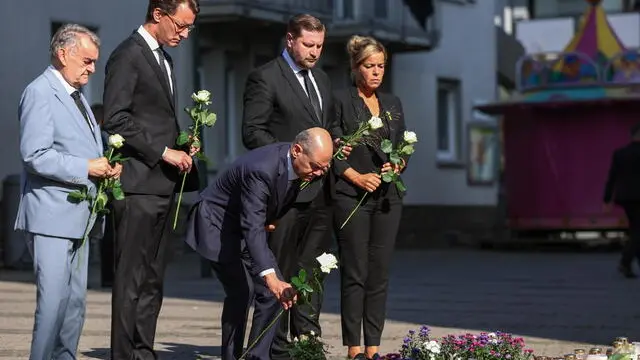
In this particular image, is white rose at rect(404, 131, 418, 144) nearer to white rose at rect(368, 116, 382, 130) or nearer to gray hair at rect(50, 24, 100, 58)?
white rose at rect(368, 116, 382, 130)

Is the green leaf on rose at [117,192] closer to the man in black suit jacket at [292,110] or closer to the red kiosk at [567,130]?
the man in black suit jacket at [292,110]

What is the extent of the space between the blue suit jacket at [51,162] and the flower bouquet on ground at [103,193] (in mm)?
31

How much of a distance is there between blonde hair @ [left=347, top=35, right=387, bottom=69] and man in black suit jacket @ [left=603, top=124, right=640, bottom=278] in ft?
33.8

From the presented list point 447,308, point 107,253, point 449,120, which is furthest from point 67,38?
point 449,120

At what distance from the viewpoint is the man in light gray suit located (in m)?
7.49

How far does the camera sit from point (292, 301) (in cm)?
775

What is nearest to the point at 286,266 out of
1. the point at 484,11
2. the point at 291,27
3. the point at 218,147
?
the point at 291,27

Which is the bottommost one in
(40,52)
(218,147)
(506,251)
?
(506,251)

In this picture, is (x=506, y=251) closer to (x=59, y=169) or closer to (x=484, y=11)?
(x=484, y=11)

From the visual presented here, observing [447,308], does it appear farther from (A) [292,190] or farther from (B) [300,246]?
(A) [292,190]

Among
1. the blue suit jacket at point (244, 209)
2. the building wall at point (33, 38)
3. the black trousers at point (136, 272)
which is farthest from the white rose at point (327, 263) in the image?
the building wall at point (33, 38)

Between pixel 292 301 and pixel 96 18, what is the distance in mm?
17875

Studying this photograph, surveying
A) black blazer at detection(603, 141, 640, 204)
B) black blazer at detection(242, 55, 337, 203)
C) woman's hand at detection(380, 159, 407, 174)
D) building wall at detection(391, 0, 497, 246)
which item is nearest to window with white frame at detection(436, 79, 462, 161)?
building wall at detection(391, 0, 497, 246)

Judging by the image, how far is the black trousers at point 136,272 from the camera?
27.6ft
